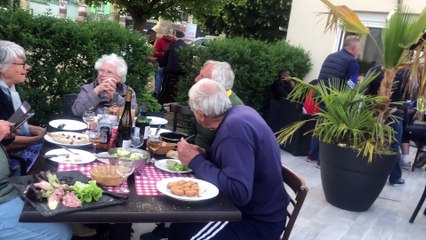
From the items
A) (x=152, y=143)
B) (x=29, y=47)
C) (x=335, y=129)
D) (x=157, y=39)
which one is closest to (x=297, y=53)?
(x=157, y=39)

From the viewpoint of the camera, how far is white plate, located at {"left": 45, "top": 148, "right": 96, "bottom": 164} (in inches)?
86.4

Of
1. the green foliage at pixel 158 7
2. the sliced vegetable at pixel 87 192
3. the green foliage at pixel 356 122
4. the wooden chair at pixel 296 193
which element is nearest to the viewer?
the sliced vegetable at pixel 87 192

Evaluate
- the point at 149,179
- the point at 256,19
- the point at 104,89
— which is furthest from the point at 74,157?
the point at 256,19

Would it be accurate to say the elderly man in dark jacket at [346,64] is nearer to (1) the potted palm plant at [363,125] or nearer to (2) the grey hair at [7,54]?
(1) the potted palm plant at [363,125]

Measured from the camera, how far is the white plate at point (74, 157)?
2.20 metres

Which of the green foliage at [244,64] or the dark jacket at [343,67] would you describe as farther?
the green foliage at [244,64]

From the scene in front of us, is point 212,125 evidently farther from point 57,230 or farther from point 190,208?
point 57,230

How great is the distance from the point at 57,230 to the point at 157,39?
25.7ft

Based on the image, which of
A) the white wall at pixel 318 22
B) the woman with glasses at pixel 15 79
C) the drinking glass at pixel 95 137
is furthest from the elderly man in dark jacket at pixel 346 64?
the woman with glasses at pixel 15 79

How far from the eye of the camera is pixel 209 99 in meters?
2.17

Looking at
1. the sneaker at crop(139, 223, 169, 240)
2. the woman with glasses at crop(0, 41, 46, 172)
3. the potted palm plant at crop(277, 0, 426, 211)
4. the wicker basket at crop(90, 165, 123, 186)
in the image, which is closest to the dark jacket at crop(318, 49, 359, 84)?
the potted palm plant at crop(277, 0, 426, 211)

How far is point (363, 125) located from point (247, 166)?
2.36m

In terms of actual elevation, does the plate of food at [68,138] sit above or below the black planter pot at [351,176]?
above

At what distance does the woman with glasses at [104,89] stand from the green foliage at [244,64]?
288cm
